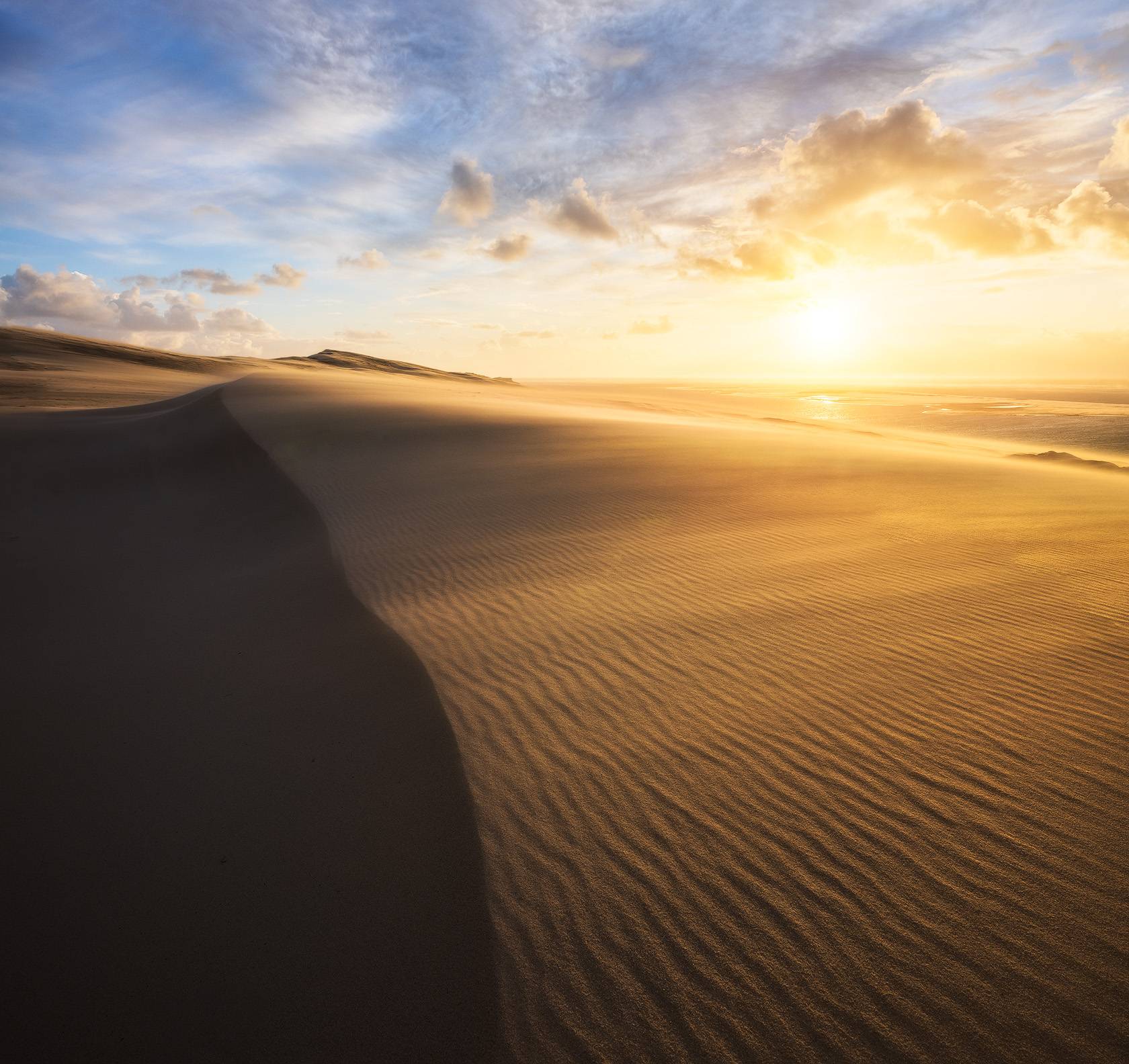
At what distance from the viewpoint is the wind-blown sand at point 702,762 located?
263 cm

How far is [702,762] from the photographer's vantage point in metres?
3.98

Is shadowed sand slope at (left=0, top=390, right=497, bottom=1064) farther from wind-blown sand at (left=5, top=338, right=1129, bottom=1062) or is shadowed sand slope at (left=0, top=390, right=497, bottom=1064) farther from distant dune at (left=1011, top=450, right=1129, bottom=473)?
distant dune at (left=1011, top=450, right=1129, bottom=473)

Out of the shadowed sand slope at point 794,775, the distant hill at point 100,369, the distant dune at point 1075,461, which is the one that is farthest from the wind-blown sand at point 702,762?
the distant hill at point 100,369

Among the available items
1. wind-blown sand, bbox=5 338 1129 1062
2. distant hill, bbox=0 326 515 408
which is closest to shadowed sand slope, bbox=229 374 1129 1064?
wind-blown sand, bbox=5 338 1129 1062

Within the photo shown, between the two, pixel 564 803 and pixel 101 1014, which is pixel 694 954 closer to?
pixel 564 803

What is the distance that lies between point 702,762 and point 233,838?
285cm

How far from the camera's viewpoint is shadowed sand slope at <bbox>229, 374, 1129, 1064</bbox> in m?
2.58

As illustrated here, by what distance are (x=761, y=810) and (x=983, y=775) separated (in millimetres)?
1337

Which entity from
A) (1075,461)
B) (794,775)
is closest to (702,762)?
(794,775)

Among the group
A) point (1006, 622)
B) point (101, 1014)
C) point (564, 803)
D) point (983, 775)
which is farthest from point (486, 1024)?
point (1006, 622)

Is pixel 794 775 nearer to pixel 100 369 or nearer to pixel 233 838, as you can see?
pixel 233 838

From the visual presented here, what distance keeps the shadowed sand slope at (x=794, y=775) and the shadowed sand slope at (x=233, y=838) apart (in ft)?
1.10

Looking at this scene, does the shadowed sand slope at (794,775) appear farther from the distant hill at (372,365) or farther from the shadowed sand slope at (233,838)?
the distant hill at (372,365)

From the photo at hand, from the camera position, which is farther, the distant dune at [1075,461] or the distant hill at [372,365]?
the distant hill at [372,365]
